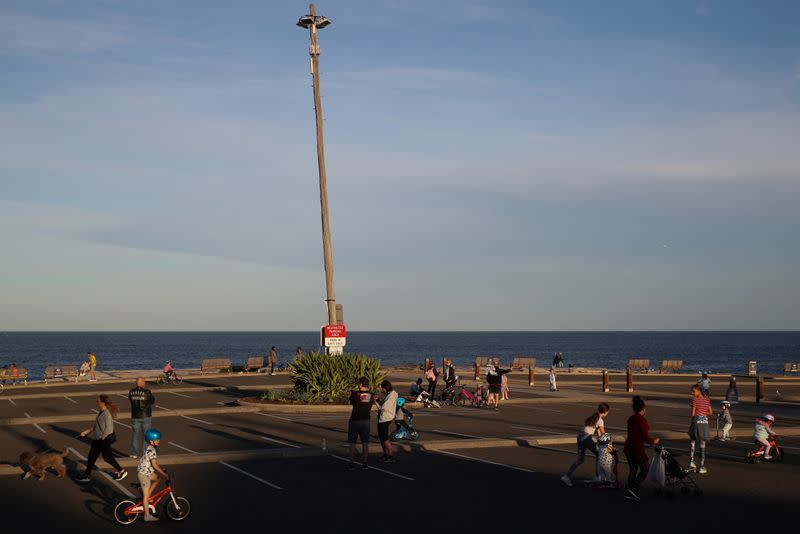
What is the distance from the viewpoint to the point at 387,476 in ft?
56.4

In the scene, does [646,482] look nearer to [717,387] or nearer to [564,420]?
[564,420]

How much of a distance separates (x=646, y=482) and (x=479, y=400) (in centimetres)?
1619

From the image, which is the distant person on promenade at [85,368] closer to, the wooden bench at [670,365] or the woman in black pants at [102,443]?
the woman in black pants at [102,443]

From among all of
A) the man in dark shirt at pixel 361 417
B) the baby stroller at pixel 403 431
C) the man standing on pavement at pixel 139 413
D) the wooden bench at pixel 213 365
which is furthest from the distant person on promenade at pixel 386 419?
the wooden bench at pixel 213 365

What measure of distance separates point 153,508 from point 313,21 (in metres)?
23.5

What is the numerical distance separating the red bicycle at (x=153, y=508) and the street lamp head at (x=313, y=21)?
23.2 metres

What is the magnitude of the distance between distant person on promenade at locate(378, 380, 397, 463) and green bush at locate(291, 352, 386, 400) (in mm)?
11648

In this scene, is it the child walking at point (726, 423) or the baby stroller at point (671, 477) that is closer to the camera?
the baby stroller at point (671, 477)

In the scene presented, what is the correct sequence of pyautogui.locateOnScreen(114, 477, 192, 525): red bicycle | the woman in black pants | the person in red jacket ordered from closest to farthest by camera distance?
1. pyautogui.locateOnScreen(114, 477, 192, 525): red bicycle
2. the person in red jacket
3. the woman in black pants

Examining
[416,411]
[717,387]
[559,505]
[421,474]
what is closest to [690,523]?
[559,505]

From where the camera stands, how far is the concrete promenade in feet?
43.3

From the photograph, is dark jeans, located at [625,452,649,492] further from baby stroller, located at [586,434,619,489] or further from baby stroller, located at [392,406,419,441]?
baby stroller, located at [392,406,419,441]

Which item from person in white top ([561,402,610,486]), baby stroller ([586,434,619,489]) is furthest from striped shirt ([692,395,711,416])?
baby stroller ([586,434,619,489])

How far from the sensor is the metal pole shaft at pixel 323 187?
108 ft
